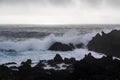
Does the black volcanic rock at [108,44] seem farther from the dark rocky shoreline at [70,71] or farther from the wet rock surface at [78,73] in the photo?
the wet rock surface at [78,73]

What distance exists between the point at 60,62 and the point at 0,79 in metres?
10.1

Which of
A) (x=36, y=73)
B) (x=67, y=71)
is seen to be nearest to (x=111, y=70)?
(x=67, y=71)

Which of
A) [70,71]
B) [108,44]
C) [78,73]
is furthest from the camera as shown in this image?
[108,44]

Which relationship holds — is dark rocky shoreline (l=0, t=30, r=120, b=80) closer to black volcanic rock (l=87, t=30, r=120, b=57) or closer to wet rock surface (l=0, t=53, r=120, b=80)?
wet rock surface (l=0, t=53, r=120, b=80)

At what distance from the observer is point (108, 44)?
1137 inches

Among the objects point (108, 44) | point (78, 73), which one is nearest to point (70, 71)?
point (78, 73)

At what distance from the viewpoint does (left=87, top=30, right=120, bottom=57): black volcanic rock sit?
27394 mm

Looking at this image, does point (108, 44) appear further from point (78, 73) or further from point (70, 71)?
point (78, 73)

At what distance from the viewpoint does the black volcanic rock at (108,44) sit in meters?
27.4

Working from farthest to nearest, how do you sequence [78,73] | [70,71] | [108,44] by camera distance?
[108,44] → [70,71] → [78,73]

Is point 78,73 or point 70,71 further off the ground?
point 78,73

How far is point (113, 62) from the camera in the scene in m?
19.1

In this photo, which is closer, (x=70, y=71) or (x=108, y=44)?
(x=70, y=71)

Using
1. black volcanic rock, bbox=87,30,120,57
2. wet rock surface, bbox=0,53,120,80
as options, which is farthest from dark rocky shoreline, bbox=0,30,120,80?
black volcanic rock, bbox=87,30,120,57
